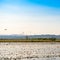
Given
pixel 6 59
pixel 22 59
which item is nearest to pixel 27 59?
pixel 22 59

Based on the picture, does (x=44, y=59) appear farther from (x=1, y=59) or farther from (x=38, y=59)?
(x=1, y=59)

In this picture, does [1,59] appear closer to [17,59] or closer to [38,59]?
[17,59]

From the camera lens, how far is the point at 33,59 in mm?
21812

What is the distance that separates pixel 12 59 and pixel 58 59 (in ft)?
16.3

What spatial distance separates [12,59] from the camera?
21.8 meters

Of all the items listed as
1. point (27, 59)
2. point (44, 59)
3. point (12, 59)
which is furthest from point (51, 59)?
point (12, 59)

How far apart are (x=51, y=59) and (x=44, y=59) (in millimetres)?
752

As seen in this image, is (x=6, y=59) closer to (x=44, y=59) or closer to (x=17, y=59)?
(x=17, y=59)

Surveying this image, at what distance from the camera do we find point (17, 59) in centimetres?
2188

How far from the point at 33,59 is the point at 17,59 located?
1.74 metres

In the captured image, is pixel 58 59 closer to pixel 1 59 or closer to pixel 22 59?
pixel 22 59

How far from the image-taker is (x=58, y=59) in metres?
21.7

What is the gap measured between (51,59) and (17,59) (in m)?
3.68

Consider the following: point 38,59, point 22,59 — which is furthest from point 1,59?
point 38,59
